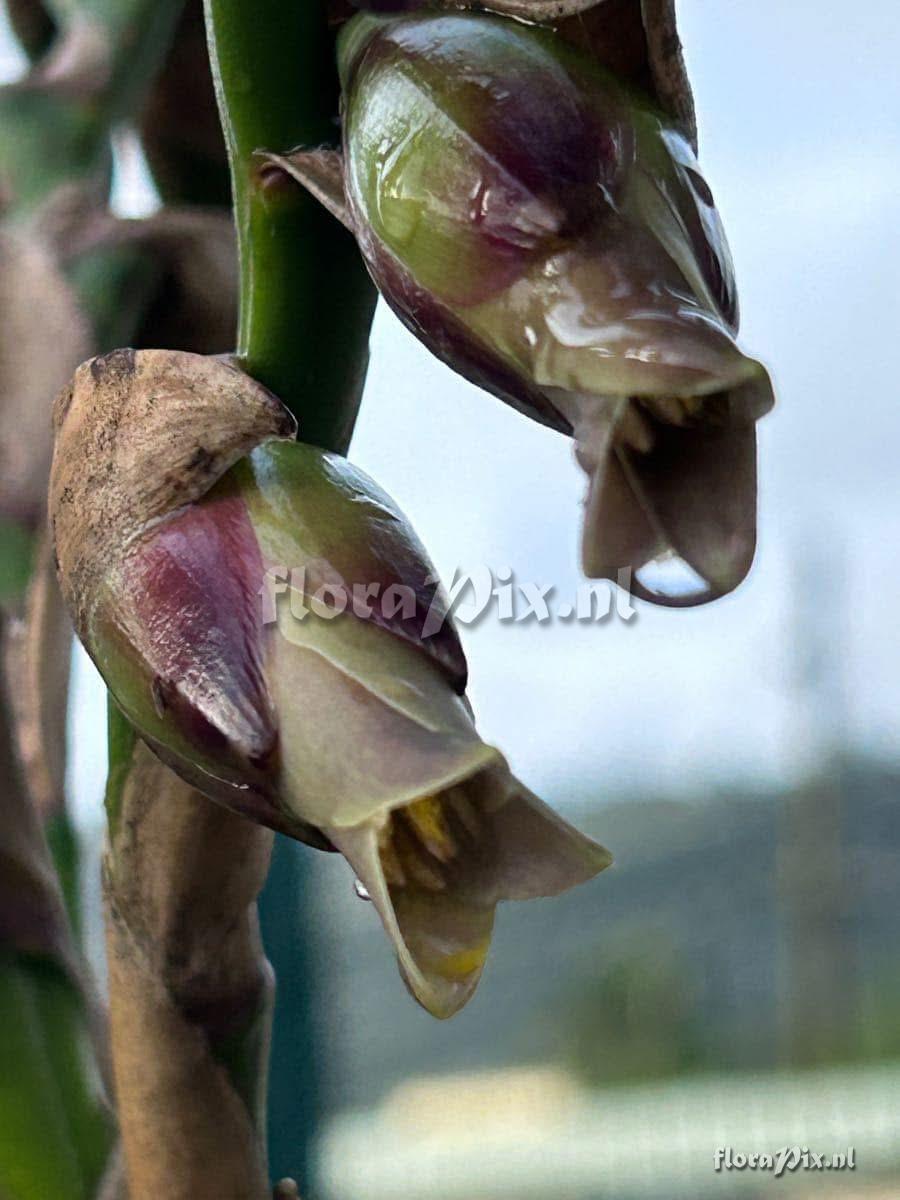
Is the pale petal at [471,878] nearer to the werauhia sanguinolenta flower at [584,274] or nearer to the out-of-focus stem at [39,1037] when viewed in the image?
the werauhia sanguinolenta flower at [584,274]

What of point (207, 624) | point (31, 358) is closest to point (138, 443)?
point (207, 624)

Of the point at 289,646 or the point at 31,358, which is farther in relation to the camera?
the point at 31,358

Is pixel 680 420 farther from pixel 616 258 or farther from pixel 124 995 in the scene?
pixel 124 995

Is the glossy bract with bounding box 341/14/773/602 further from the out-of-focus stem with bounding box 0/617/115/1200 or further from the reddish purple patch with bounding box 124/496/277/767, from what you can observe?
the out-of-focus stem with bounding box 0/617/115/1200

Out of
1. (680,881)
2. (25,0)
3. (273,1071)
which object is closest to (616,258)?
(25,0)

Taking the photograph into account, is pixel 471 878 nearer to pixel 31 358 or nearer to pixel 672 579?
pixel 672 579

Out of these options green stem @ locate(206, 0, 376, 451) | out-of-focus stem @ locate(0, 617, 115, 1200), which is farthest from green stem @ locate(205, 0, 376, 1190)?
out-of-focus stem @ locate(0, 617, 115, 1200)

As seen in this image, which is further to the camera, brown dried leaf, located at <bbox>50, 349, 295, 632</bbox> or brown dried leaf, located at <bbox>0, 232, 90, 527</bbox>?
brown dried leaf, located at <bbox>0, 232, 90, 527</bbox>
